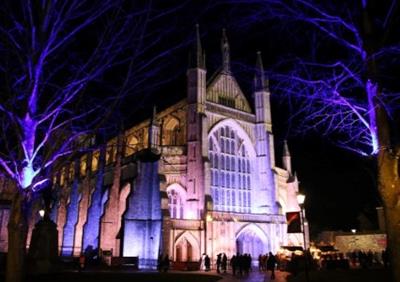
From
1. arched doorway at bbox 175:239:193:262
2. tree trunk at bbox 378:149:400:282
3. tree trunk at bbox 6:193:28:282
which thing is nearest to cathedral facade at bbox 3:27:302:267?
arched doorway at bbox 175:239:193:262

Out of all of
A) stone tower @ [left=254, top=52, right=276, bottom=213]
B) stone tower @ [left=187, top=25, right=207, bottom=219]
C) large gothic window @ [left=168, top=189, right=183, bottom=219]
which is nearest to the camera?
stone tower @ [left=187, top=25, right=207, bottom=219]

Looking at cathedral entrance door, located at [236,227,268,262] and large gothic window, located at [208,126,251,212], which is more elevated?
large gothic window, located at [208,126,251,212]

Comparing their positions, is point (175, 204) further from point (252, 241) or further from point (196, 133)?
point (252, 241)

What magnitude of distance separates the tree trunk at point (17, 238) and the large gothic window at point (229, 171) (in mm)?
26653

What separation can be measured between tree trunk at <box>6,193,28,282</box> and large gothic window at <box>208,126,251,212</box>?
26.7 m

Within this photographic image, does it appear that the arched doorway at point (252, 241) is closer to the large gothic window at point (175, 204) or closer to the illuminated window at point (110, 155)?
the large gothic window at point (175, 204)

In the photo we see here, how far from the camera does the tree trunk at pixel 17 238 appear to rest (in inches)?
434

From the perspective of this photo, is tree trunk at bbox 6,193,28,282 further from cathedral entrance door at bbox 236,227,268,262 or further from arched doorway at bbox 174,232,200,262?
cathedral entrance door at bbox 236,227,268,262

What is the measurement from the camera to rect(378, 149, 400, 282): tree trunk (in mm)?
8719

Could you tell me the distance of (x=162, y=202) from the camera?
31.9 m

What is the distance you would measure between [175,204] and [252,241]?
7.94 metres

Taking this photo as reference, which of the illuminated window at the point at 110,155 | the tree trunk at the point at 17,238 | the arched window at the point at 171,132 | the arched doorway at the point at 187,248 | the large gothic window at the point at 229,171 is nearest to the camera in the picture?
the tree trunk at the point at 17,238

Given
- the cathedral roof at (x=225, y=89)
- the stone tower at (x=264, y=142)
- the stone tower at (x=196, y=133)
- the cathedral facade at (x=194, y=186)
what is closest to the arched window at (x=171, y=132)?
the cathedral facade at (x=194, y=186)

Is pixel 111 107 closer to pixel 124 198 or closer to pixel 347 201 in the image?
pixel 124 198
